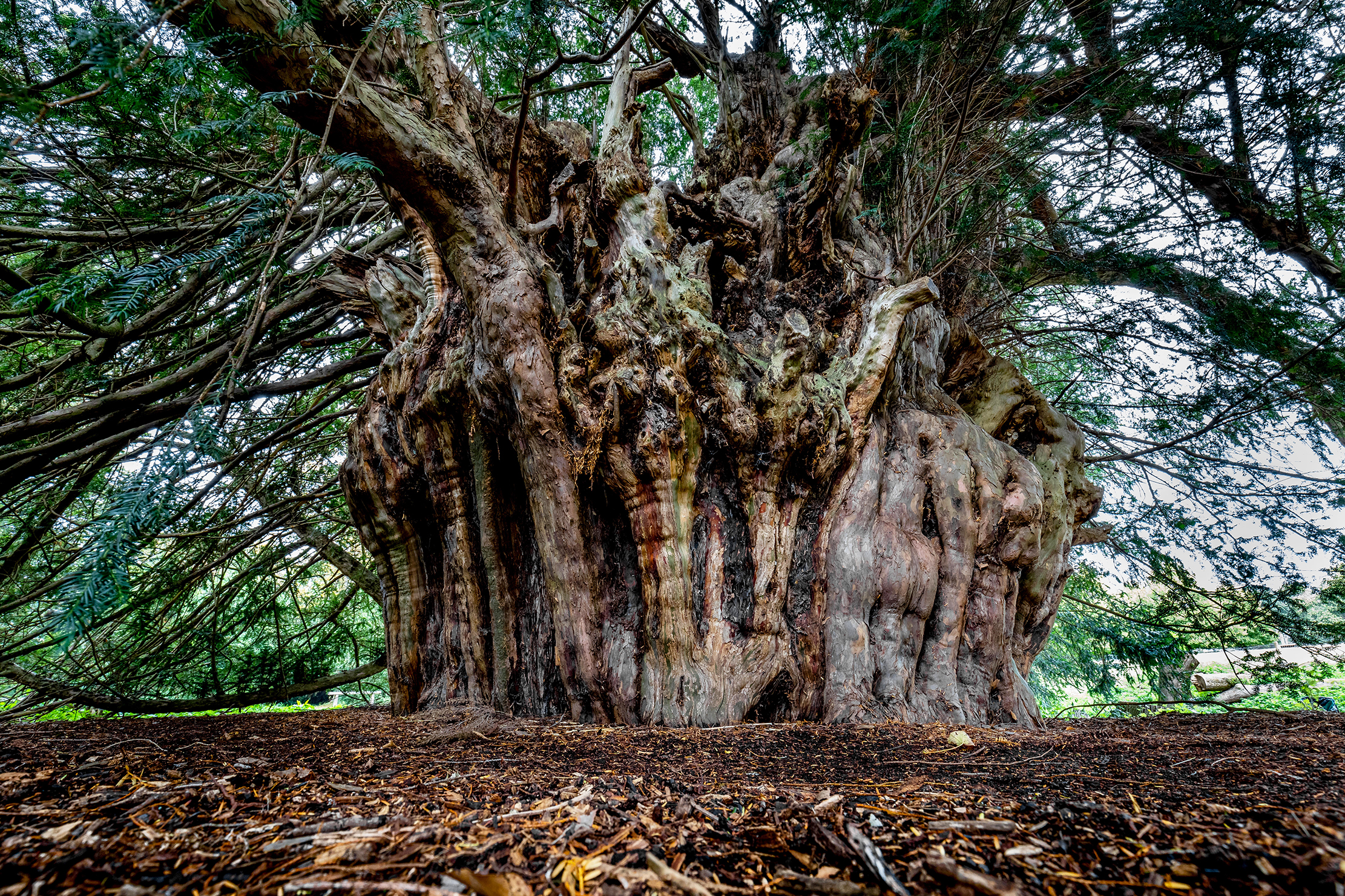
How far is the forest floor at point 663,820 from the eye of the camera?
0.84 m

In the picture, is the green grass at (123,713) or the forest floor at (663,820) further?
the green grass at (123,713)

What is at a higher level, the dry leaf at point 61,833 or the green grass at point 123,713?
the dry leaf at point 61,833

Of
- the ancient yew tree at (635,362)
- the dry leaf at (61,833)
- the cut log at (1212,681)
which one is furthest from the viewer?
the cut log at (1212,681)

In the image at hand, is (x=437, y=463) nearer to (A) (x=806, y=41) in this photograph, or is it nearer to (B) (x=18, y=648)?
(B) (x=18, y=648)

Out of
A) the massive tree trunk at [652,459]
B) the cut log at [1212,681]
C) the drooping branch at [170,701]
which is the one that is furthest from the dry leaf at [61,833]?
the cut log at [1212,681]

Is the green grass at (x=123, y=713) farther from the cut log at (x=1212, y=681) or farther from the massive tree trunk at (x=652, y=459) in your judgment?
the cut log at (x=1212, y=681)

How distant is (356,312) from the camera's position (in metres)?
3.81

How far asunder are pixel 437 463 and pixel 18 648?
8.83ft

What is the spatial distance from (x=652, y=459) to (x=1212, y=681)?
966 cm

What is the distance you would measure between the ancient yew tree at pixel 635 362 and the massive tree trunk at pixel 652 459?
17mm

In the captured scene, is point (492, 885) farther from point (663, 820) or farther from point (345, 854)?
point (663, 820)

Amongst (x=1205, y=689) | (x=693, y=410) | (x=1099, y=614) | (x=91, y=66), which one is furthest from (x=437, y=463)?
(x=1205, y=689)

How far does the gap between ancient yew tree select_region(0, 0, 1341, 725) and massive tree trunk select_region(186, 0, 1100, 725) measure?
0.02 metres

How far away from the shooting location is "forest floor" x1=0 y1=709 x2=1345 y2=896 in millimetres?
836
